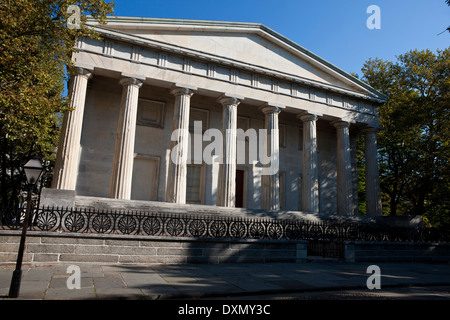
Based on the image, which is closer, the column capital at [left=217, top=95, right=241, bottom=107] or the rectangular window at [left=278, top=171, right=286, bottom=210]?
the column capital at [left=217, top=95, right=241, bottom=107]

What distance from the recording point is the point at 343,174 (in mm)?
23250

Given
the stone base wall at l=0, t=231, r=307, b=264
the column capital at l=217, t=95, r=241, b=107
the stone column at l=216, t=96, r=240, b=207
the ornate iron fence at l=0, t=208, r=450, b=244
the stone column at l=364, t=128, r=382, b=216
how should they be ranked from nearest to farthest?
the stone base wall at l=0, t=231, r=307, b=264 → the ornate iron fence at l=0, t=208, r=450, b=244 → the stone column at l=216, t=96, r=240, b=207 → the column capital at l=217, t=95, r=241, b=107 → the stone column at l=364, t=128, r=382, b=216

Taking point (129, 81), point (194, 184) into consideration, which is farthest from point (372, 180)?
point (129, 81)

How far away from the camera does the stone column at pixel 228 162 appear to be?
19.2 m

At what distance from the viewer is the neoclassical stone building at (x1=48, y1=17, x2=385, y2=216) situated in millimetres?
17891

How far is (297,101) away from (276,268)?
602 inches

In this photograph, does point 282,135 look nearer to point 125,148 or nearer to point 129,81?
point 129,81

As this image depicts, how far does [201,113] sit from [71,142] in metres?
10.4

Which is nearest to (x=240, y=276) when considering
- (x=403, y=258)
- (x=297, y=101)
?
(x=403, y=258)

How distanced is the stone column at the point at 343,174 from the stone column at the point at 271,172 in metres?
5.43

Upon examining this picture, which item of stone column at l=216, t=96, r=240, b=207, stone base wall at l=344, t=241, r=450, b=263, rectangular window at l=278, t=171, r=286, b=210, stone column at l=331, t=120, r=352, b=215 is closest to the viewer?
stone base wall at l=344, t=241, r=450, b=263

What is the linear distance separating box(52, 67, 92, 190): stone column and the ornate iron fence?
3.36m

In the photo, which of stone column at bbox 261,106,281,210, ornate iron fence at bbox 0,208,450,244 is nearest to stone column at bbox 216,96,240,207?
stone column at bbox 261,106,281,210

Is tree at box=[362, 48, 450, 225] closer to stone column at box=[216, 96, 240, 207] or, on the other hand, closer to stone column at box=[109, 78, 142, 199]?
stone column at box=[216, 96, 240, 207]
